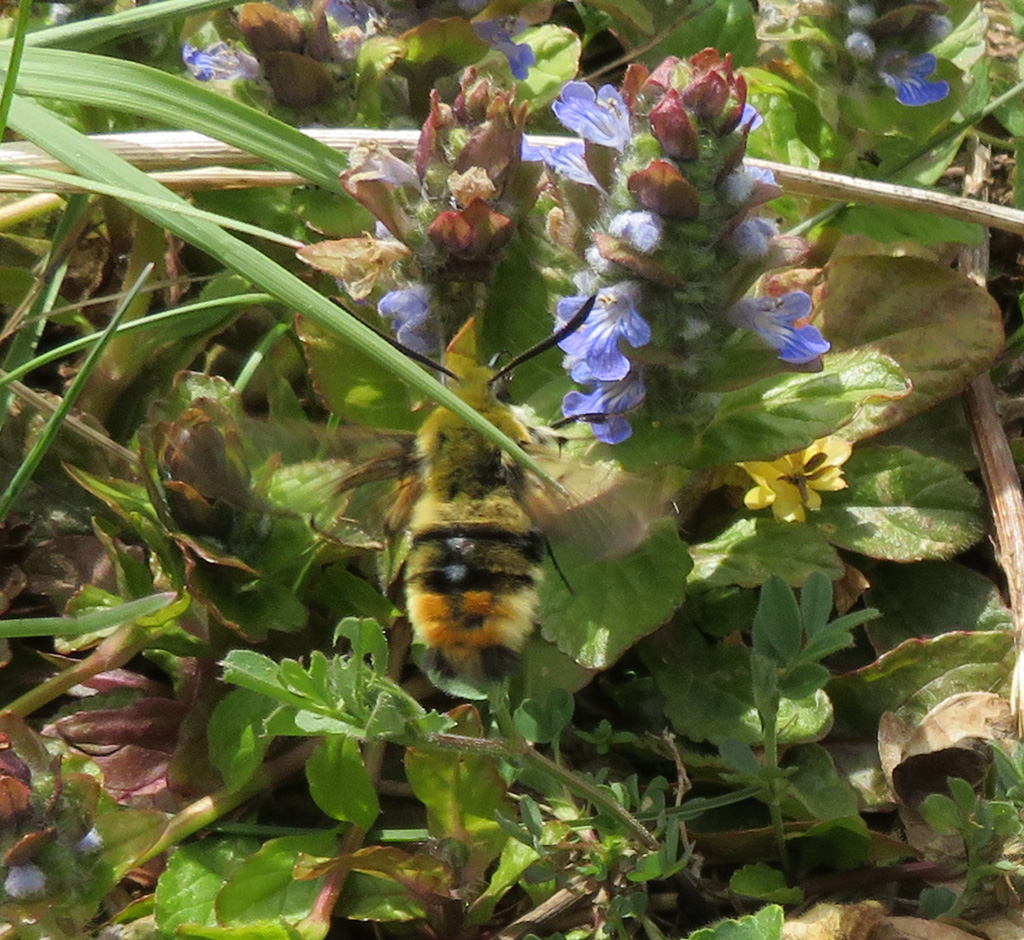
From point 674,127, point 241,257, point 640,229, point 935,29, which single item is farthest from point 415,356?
point 935,29

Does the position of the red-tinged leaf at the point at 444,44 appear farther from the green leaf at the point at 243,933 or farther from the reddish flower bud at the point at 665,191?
the green leaf at the point at 243,933

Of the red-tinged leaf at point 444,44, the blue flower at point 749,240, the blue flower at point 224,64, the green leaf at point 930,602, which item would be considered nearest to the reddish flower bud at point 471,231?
the blue flower at point 749,240

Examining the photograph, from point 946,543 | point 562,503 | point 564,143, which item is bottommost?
point 946,543

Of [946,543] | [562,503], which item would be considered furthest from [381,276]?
[946,543]

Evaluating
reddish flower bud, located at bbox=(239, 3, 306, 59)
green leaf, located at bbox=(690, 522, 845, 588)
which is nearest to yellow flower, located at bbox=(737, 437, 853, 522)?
green leaf, located at bbox=(690, 522, 845, 588)

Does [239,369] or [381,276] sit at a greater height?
[381,276]

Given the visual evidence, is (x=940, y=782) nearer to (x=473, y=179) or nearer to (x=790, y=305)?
(x=790, y=305)

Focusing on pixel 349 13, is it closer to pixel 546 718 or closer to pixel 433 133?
Answer: pixel 433 133
